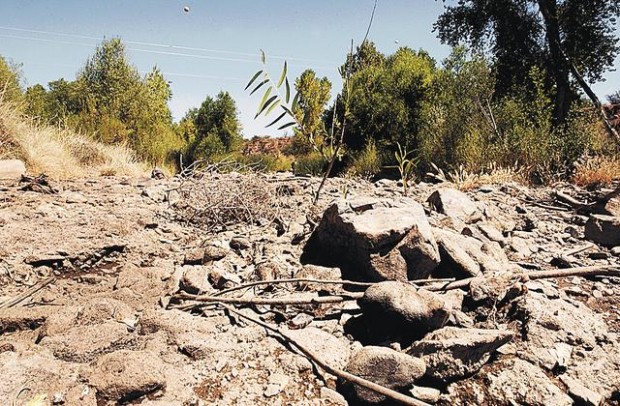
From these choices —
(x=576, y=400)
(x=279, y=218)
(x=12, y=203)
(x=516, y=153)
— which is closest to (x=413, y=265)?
(x=576, y=400)

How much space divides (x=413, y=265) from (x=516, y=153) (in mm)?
5960

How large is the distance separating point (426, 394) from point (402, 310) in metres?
0.32

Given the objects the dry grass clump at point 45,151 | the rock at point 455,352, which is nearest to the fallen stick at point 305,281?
the rock at point 455,352

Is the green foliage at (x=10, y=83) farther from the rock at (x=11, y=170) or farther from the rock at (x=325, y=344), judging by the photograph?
the rock at (x=325, y=344)

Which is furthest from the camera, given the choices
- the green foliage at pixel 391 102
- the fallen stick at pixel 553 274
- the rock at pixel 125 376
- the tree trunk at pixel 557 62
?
the green foliage at pixel 391 102

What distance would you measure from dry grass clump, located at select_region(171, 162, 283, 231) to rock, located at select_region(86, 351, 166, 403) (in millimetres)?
1767

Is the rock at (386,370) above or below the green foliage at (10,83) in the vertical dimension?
below

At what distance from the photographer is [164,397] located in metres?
1.37

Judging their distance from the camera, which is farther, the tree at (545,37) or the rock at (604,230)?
the tree at (545,37)

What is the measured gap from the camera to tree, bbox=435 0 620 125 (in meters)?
9.15

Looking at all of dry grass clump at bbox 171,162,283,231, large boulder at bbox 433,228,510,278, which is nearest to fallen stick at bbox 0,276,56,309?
dry grass clump at bbox 171,162,283,231

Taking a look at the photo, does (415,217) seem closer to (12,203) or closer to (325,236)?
(325,236)

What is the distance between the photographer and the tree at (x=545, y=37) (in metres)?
9.15

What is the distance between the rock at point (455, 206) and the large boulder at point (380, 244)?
982mm
